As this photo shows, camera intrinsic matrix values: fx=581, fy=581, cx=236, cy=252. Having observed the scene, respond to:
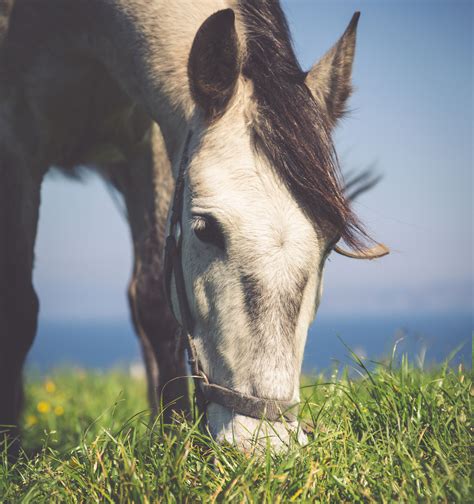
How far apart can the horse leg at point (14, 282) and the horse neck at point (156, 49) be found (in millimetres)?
796

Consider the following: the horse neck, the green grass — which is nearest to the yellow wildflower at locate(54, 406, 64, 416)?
the green grass

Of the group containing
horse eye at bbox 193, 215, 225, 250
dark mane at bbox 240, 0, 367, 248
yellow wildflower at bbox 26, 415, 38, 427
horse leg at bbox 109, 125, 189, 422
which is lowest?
yellow wildflower at bbox 26, 415, 38, 427

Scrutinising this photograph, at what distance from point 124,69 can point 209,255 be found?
4.56 feet

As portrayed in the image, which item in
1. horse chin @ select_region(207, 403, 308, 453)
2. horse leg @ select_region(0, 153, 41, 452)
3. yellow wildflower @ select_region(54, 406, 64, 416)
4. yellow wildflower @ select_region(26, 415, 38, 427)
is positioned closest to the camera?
horse chin @ select_region(207, 403, 308, 453)

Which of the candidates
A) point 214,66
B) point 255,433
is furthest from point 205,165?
point 255,433

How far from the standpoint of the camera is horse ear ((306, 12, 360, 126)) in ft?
8.18

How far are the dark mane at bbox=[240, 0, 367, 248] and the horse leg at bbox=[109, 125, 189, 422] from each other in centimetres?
152

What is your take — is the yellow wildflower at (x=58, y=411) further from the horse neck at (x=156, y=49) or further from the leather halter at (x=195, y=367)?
the horse neck at (x=156, y=49)

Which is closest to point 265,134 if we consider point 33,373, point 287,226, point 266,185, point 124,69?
point 266,185

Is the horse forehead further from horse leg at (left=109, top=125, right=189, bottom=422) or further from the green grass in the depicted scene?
horse leg at (left=109, top=125, right=189, bottom=422)

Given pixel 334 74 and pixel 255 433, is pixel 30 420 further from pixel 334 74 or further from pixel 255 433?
pixel 334 74

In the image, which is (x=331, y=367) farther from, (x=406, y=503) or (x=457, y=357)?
(x=406, y=503)

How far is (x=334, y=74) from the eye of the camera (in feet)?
8.21

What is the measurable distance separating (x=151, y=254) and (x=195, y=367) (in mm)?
1728
